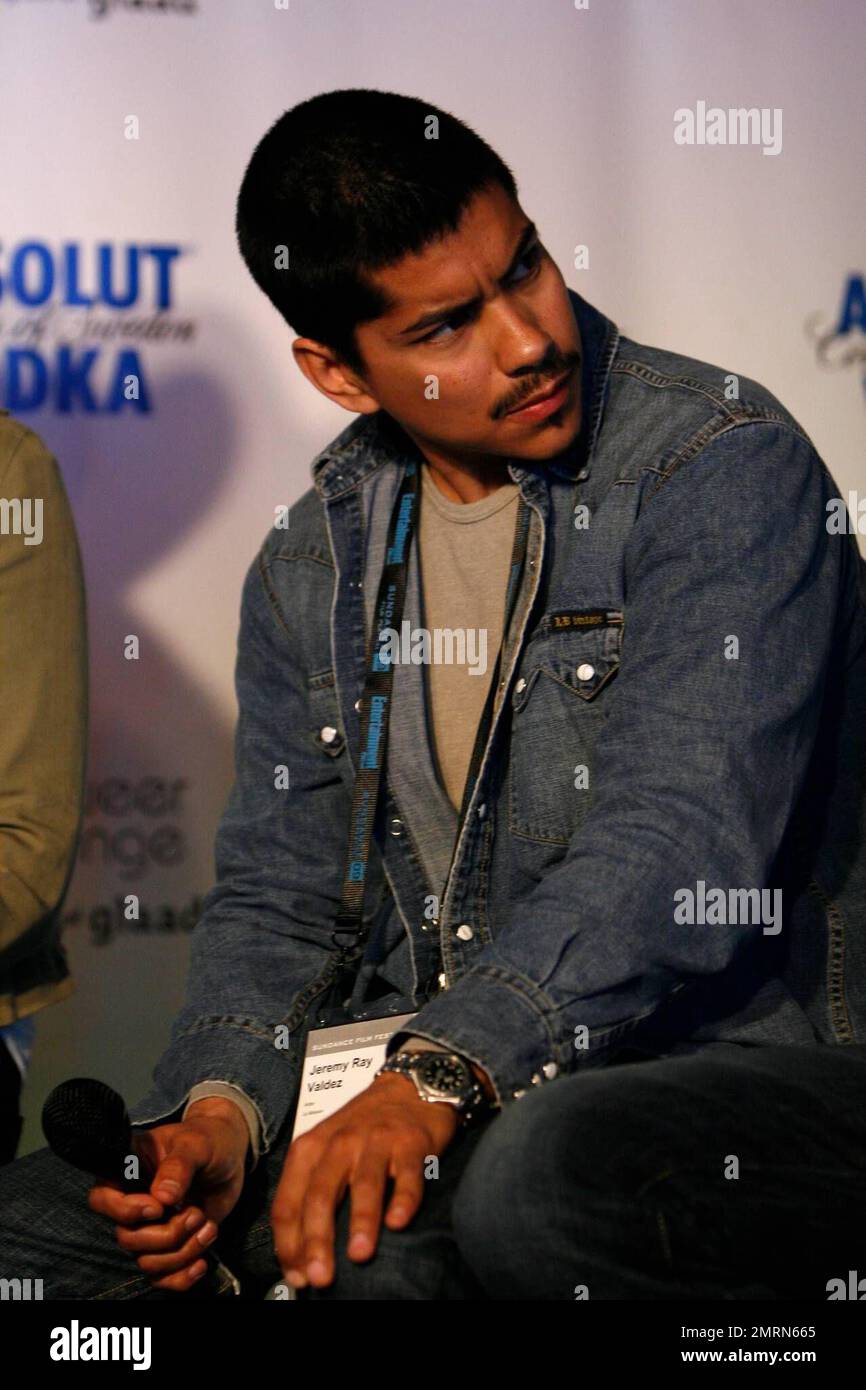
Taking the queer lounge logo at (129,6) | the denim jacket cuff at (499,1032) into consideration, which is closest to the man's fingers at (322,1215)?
the denim jacket cuff at (499,1032)

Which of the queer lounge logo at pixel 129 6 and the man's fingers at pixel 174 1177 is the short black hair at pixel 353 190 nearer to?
the man's fingers at pixel 174 1177

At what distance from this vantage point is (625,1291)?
49.8 inches

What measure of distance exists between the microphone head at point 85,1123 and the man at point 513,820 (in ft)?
0.42

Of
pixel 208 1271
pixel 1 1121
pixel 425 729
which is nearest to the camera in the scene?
pixel 208 1271

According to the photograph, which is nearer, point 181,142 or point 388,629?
point 388,629

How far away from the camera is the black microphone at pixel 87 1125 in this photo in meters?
1.45

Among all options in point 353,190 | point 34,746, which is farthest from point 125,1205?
point 353,190

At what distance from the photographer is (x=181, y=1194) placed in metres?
1.60

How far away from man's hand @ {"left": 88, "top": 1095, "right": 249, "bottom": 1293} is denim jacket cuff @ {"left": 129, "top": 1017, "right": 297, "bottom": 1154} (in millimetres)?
45

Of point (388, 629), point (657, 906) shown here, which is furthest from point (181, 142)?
point (657, 906)

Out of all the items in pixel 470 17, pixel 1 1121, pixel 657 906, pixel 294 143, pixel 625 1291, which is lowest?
pixel 1 1121

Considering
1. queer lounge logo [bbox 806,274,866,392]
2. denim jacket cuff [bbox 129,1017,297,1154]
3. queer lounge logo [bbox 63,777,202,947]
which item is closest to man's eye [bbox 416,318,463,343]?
denim jacket cuff [bbox 129,1017,297,1154]
